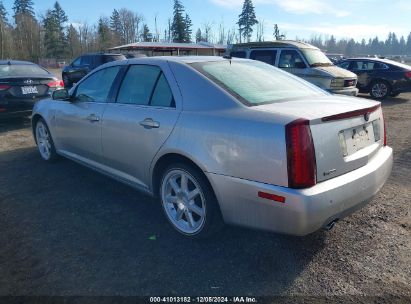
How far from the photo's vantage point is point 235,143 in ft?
8.99

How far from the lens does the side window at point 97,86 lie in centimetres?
424

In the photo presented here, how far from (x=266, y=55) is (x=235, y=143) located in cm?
938

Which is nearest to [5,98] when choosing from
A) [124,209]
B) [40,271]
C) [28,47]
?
[124,209]

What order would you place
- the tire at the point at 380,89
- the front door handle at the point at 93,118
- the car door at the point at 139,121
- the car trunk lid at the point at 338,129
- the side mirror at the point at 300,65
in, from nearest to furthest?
the car trunk lid at the point at 338,129 → the car door at the point at 139,121 → the front door handle at the point at 93,118 → the side mirror at the point at 300,65 → the tire at the point at 380,89

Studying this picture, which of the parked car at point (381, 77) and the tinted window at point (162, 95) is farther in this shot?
the parked car at point (381, 77)

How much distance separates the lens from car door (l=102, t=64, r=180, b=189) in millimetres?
3365

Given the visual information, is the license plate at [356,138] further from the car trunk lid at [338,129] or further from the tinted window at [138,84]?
the tinted window at [138,84]

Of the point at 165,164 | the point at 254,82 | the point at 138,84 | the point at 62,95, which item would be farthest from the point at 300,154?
the point at 62,95

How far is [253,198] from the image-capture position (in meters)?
2.69

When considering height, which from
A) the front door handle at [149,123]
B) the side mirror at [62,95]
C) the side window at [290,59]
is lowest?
the front door handle at [149,123]

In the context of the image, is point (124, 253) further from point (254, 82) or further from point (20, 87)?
point (20, 87)

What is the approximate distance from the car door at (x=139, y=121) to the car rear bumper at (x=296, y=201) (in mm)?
766

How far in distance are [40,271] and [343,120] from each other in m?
2.62

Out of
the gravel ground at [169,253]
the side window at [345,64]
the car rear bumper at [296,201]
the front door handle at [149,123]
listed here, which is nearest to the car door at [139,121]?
the front door handle at [149,123]
